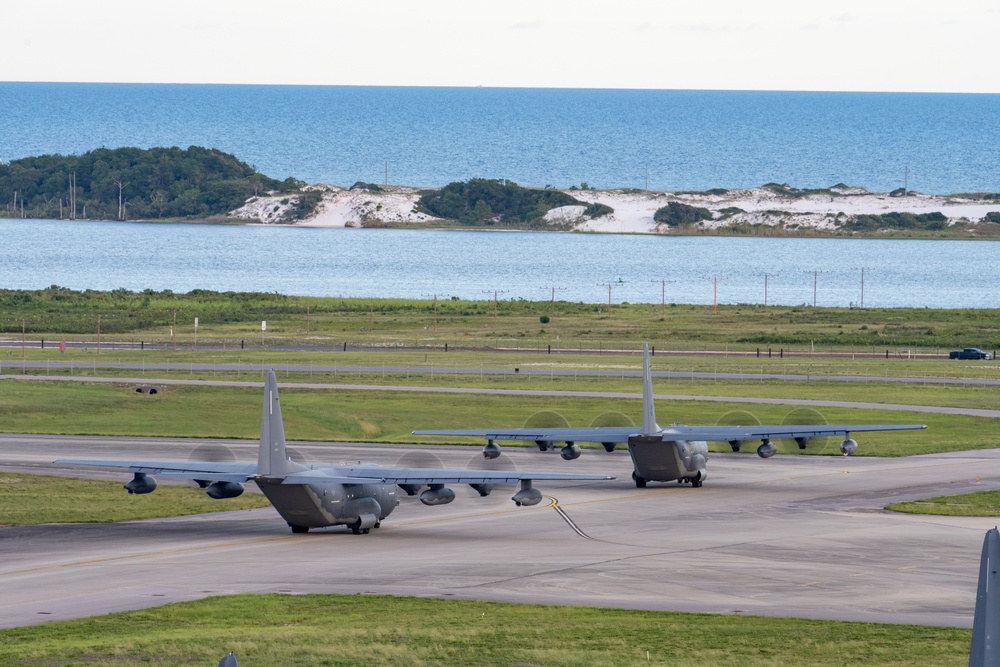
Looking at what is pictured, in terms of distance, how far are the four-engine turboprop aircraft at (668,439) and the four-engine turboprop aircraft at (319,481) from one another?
11.8 m

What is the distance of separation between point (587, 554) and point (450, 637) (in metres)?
13.3

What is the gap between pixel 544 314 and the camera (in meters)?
158

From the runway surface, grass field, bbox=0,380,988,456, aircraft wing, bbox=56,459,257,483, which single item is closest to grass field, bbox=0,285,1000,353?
grass field, bbox=0,380,988,456

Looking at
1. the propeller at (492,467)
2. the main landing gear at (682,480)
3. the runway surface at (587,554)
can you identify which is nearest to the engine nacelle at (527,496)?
the runway surface at (587,554)

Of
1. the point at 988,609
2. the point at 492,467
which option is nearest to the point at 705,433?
the point at 492,467

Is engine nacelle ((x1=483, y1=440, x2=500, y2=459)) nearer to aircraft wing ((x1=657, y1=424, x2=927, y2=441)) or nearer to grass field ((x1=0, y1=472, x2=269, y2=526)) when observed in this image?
aircraft wing ((x1=657, y1=424, x2=927, y2=441))

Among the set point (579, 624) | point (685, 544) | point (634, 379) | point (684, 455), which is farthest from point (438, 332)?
point (579, 624)

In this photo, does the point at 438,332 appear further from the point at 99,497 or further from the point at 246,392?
the point at 99,497

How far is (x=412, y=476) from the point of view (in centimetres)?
4562

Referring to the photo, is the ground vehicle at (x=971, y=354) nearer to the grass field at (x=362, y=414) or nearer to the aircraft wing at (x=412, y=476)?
the grass field at (x=362, y=414)

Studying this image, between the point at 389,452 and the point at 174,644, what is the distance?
3918 cm

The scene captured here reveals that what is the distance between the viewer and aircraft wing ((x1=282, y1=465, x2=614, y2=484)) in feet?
145

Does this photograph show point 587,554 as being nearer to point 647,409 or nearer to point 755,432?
point 647,409

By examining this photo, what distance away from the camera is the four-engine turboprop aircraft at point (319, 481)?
144 ft
